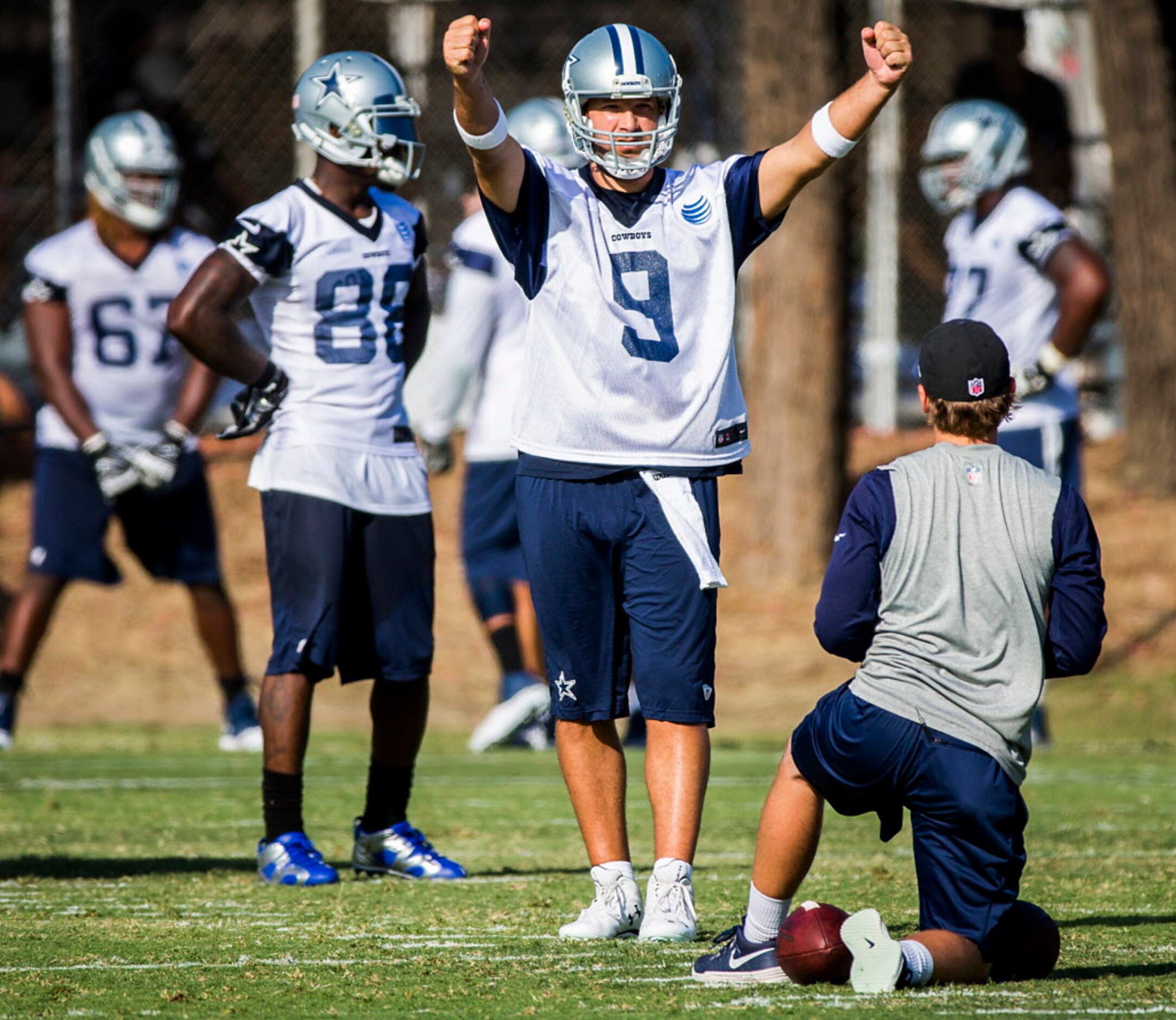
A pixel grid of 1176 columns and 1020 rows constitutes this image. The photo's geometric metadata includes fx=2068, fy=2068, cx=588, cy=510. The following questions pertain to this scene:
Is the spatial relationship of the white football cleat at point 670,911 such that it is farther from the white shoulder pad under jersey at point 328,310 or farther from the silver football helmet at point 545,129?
the silver football helmet at point 545,129

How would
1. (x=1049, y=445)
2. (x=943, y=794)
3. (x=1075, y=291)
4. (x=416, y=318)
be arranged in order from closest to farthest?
(x=943, y=794) < (x=416, y=318) < (x=1075, y=291) < (x=1049, y=445)

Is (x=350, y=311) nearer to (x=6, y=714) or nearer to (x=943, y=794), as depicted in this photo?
(x=943, y=794)

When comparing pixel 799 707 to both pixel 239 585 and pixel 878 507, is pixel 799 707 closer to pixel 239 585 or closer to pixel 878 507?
pixel 239 585

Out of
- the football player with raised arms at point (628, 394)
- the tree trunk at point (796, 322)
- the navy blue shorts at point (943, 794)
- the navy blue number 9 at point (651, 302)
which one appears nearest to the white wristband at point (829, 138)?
the football player with raised arms at point (628, 394)

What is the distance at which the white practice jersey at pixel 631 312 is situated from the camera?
4.97 m

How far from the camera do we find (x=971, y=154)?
9.38 m

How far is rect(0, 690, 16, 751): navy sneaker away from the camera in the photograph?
30.9 ft

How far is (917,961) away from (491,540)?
5.99 meters

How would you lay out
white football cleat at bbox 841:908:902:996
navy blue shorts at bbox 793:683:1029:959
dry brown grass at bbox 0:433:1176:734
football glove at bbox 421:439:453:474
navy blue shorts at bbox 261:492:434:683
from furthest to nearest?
1. dry brown grass at bbox 0:433:1176:734
2. football glove at bbox 421:439:453:474
3. navy blue shorts at bbox 261:492:434:683
4. navy blue shorts at bbox 793:683:1029:959
5. white football cleat at bbox 841:908:902:996

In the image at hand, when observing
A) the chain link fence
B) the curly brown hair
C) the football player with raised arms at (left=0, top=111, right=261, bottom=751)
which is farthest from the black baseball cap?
the chain link fence

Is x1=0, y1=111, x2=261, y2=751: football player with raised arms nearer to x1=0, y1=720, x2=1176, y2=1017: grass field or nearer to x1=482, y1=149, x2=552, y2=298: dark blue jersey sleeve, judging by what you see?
x1=0, y1=720, x2=1176, y2=1017: grass field

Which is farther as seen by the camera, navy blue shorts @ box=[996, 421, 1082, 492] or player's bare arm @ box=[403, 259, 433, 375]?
navy blue shorts @ box=[996, 421, 1082, 492]

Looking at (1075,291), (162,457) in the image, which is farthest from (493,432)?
(1075,291)

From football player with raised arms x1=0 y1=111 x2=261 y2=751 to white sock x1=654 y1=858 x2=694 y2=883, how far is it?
5013 mm
